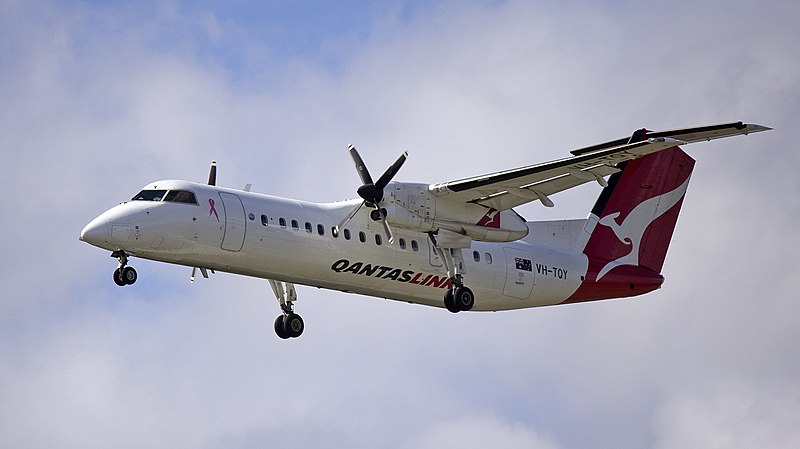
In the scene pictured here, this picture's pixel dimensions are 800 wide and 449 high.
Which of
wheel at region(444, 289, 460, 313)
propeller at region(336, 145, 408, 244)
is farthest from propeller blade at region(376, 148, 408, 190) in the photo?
wheel at region(444, 289, 460, 313)

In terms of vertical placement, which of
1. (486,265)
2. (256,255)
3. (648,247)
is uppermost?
(648,247)

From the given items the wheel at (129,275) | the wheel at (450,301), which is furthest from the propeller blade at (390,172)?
the wheel at (129,275)

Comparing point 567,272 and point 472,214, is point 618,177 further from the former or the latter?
point 472,214

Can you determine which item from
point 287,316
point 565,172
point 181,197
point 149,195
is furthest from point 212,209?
point 565,172

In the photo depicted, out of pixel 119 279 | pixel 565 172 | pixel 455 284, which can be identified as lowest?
pixel 119 279

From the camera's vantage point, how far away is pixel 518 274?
29766mm

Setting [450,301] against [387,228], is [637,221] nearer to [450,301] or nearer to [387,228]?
[450,301]

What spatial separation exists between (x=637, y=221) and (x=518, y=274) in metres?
4.94

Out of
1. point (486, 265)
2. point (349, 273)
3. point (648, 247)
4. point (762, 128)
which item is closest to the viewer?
point (762, 128)

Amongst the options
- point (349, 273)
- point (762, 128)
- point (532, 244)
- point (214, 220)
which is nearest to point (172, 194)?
point (214, 220)

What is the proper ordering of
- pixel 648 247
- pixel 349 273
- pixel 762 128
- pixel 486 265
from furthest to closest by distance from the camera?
1. pixel 648 247
2. pixel 486 265
3. pixel 349 273
4. pixel 762 128

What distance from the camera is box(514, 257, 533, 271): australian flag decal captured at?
29895 millimetres

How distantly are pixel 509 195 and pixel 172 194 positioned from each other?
7.81 metres

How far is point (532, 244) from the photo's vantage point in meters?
30.9
